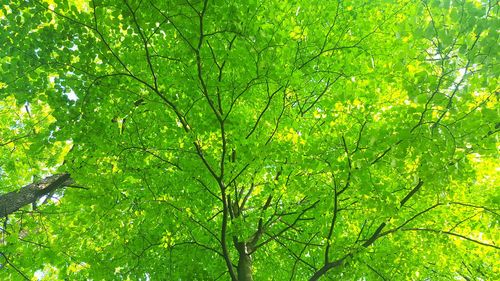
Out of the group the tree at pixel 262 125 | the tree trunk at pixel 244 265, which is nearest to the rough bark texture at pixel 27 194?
the tree at pixel 262 125

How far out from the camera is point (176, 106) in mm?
3402

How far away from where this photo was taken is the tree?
109 inches

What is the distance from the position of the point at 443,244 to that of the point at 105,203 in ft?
12.6

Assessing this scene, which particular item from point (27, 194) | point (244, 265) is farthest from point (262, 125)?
point (27, 194)

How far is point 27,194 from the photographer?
18.1 ft

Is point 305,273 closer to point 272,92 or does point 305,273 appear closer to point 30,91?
point 272,92

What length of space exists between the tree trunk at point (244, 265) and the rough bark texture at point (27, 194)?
3.07 metres

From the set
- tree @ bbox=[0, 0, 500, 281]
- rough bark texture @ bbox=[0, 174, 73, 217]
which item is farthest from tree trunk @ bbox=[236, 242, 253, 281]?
rough bark texture @ bbox=[0, 174, 73, 217]

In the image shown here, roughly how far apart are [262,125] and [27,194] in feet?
12.7

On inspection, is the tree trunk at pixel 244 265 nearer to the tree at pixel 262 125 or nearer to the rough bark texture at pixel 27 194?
the tree at pixel 262 125

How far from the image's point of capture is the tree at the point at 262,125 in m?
2.77

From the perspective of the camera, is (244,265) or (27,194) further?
(27,194)

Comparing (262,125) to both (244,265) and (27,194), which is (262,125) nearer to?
(244,265)

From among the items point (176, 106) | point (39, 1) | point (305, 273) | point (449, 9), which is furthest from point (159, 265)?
point (449, 9)
